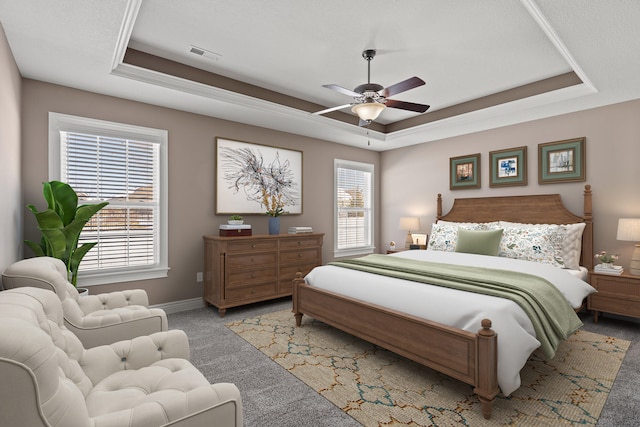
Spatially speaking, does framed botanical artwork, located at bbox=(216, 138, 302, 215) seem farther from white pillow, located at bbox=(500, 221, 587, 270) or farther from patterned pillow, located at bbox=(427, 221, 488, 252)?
white pillow, located at bbox=(500, 221, 587, 270)

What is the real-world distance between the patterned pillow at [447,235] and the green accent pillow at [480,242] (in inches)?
8.4

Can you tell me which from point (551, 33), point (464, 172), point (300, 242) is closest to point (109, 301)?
point (300, 242)

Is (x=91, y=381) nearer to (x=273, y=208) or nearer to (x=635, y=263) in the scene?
(x=273, y=208)

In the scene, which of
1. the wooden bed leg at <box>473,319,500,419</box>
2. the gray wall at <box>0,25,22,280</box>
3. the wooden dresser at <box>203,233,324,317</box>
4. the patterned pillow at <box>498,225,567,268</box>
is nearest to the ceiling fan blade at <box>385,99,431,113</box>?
the wooden bed leg at <box>473,319,500,419</box>

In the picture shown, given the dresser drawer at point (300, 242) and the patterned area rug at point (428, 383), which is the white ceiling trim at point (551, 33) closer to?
the patterned area rug at point (428, 383)

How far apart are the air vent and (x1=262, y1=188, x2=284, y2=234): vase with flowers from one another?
1889 mm

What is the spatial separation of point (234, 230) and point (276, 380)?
207 cm

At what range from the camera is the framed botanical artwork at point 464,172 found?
497 centimetres

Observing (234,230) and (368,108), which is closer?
(368,108)

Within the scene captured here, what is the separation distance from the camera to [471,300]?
2.24m

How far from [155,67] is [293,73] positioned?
1.38m

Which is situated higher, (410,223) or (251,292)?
(410,223)

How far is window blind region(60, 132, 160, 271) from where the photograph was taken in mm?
3389

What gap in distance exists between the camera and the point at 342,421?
1.92 m
